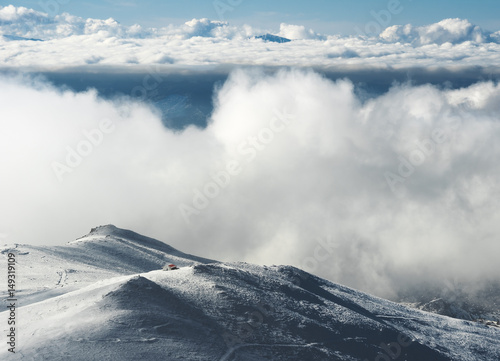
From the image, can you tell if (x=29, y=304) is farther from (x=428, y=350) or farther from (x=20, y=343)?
(x=428, y=350)

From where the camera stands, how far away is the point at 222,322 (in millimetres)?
48594

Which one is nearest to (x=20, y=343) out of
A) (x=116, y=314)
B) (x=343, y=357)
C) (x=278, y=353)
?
(x=116, y=314)

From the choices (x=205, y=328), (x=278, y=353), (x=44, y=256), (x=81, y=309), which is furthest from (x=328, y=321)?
(x=44, y=256)

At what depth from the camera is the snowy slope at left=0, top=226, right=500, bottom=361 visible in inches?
1634

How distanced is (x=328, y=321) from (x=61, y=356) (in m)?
30.8

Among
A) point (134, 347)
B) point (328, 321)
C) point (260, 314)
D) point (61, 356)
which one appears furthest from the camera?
point (328, 321)

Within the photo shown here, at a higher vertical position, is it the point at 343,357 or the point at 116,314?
Result: the point at 116,314

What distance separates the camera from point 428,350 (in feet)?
183

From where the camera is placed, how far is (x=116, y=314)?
45594mm

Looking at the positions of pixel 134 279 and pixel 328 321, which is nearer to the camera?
pixel 134 279

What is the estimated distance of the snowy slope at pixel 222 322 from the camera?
4150 cm

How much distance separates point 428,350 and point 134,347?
Result: 35788mm

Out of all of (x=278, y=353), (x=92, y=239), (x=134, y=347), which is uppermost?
(x=134, y=347)

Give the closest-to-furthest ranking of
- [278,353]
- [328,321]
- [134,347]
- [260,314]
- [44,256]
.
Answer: [134,347] → [278,353] → [260,314] → [328,321] → [44,256]
